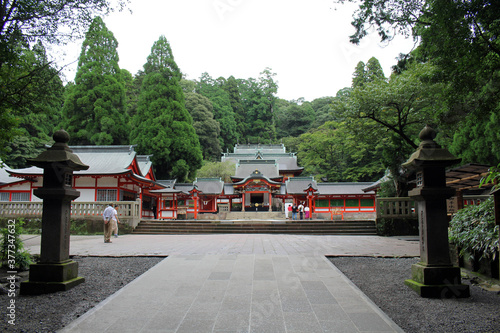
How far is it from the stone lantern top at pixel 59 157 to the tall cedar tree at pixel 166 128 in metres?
25.6

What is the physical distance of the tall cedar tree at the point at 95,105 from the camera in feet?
98.1

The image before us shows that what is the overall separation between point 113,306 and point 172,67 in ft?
108

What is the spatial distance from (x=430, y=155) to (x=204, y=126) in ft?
141

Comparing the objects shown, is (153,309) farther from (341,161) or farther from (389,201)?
(341,161)

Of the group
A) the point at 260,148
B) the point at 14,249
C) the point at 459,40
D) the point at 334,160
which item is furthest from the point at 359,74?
the point at 14,249

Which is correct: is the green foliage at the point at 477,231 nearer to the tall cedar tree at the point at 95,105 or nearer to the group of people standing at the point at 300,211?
the group of people standing at the point at 300,211

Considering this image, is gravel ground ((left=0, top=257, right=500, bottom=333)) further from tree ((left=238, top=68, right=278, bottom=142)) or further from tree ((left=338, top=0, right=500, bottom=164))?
tree ((left=238, top=68, right=278, bottom=142))

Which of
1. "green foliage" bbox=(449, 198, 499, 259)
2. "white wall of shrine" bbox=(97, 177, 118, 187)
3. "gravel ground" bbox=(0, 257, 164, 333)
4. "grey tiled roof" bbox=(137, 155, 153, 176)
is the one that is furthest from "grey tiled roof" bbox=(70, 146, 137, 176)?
"green foliage" bbox=(449, 198, 499, 259)

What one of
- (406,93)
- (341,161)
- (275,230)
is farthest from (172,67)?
(406,93)

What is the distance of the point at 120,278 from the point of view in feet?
17.8

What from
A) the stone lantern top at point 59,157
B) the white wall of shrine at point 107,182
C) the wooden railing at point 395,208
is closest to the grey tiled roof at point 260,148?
the white wall of shrine at point 107,182

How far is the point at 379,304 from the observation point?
4.14m

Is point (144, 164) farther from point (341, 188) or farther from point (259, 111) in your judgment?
point (259, 111)

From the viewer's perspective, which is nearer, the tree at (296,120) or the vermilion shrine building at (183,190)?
the vermilion shrine building at (183,190)
